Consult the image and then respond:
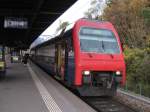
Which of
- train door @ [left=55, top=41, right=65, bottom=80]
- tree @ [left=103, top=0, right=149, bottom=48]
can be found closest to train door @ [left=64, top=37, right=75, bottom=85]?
train door @ [left=55, top=41, right=65, bottom=80]

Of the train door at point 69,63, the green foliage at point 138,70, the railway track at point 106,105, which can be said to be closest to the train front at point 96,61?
the railway track at point 106,105

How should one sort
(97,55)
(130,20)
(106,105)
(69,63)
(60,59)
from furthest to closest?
(130,20) < (60,59) < (69,63) < (97,55) < (106,105)

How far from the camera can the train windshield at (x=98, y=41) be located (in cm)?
1789

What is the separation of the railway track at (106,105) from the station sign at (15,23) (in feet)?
64.8

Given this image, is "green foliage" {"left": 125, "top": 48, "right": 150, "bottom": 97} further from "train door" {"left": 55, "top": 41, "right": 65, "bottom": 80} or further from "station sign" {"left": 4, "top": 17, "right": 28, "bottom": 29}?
"station sign" {"left": 4, "top": 17, "right": 28, "bottom": 29}

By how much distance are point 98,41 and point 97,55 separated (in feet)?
2.79

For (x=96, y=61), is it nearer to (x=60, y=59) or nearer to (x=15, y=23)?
(x=60, y=59)

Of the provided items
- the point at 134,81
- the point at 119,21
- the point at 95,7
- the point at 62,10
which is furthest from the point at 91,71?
the point at 95,7

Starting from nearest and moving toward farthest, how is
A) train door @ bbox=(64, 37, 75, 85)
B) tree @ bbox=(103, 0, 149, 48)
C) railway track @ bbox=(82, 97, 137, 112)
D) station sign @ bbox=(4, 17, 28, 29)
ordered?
railway track @ bbox=(82, 97, 137, 112)
train door @ bbox=(64, 37, 75, 85)
station sign @ bbox=(4, 17, 28, 29)
tree @ bbox=(103, 0, 149, 48)

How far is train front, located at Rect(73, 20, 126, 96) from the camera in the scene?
17.0 m

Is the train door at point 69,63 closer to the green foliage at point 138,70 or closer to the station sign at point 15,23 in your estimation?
the green foliage at point 138,70

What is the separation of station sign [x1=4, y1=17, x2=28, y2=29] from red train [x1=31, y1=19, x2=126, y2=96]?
1796 cm

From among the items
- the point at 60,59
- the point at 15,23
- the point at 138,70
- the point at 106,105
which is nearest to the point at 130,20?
the point at 15,23

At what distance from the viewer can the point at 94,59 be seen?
17344 mm
